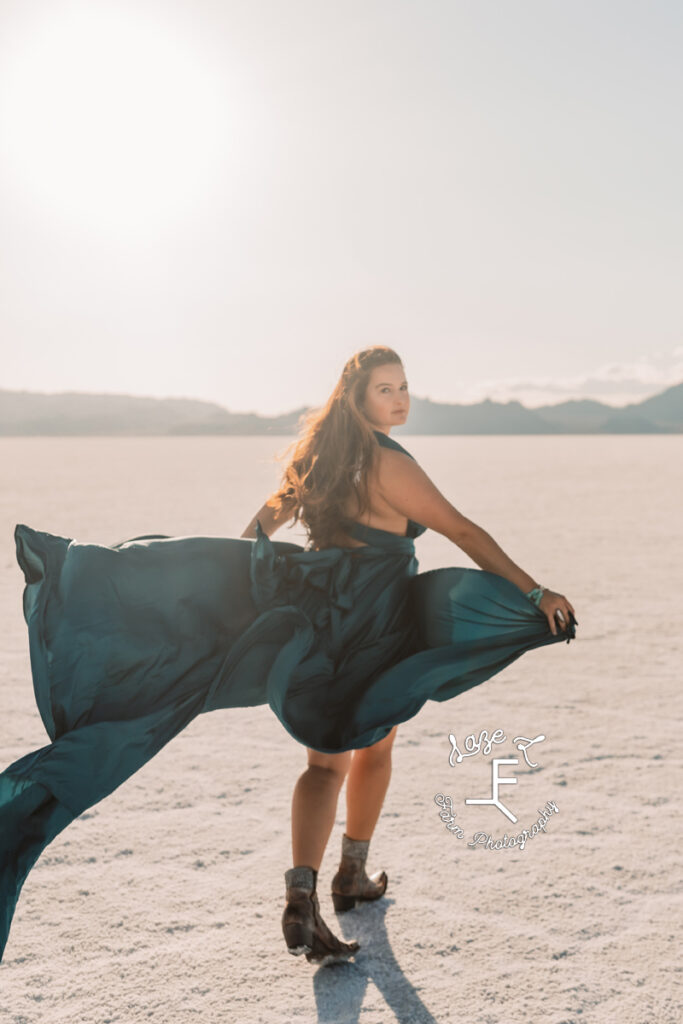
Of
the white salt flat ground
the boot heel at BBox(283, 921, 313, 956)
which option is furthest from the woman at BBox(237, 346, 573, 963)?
the white salt flat ground

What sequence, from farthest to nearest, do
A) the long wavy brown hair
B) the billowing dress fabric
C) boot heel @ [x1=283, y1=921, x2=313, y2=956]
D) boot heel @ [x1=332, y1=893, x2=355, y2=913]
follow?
boot heel @ [x1=332, y1=893, x2=355, y2=913]
the long wavy brown hair
boot heel @ [x1=283, y1=921, x2=313, y2=956]
the billowing dress fabric

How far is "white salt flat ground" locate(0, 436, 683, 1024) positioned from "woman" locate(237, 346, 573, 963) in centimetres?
12

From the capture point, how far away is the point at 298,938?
2967 mm

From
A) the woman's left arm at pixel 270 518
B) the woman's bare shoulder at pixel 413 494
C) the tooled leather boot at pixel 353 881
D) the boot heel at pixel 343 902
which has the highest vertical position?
the woman's bare shoulder at pixel 413 494

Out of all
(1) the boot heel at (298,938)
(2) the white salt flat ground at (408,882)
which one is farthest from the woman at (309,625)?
(2) the white salt flat ground at (408,882)

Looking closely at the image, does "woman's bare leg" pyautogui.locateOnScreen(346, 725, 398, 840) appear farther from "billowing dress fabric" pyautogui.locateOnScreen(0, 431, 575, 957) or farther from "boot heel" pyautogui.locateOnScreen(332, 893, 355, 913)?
"billowing dress fabric" pyautogui.locateOnScreen(0, 431, 575, 957)

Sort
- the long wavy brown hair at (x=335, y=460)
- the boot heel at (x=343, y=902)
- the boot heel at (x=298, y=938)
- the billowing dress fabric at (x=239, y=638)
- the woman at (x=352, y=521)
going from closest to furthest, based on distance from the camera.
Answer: the billowing dress fabric at (x=239, y=638)
the boot heel at (x=298, y=938)
the woman at (x=352, y=521)
the long wavy brown hair at (x=335, y=460)
the boot heel at (x=343, y=902)

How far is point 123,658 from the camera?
9.56ft

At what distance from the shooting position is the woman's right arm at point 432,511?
310 cm

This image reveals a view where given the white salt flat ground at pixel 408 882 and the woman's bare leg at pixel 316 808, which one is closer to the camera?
the white salt flat ground at pixel 408 882

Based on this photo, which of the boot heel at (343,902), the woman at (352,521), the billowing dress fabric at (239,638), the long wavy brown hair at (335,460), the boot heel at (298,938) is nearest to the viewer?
the billowing dress fabric at (239,638)

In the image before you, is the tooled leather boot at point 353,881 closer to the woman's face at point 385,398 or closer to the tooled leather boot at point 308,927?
the tooled leather boot at point 308,927

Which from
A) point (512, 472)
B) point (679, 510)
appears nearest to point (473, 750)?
point (679, 510)

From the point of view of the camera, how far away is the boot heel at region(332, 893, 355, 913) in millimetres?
3389
